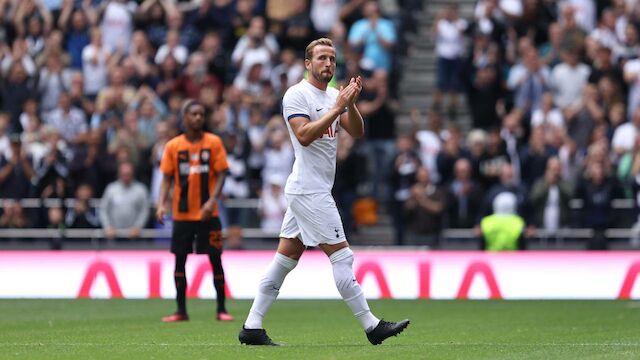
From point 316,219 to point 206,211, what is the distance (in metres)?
4.55

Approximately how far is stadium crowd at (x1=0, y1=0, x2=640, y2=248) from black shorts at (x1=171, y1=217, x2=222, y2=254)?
25.2ft

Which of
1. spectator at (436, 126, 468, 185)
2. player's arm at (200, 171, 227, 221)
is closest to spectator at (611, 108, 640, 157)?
spectator at (436, 126, 468, 185)

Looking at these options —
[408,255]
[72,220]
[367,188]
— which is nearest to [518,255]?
[408,255]

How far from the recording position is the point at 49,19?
2941 cm

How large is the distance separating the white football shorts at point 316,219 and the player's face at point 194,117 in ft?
15.2

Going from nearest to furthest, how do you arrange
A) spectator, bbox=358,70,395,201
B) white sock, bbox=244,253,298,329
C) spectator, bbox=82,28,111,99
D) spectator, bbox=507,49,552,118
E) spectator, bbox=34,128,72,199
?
white sock, bbox=244,253,298,329, spectator, bbox=358,70,395,201, spectator, bbox=34,128,72,199, spectator, bbox=507,49,552,118, spectator, bbox=82,28,111,99

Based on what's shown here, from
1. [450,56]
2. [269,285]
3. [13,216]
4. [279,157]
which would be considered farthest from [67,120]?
[269,285]

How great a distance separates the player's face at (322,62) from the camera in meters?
12.4

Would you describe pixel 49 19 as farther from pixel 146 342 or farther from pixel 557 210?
pixel 146 342

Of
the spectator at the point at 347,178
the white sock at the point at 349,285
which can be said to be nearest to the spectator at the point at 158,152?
the spectator at the point at 347,178

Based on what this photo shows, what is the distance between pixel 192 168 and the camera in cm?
1714

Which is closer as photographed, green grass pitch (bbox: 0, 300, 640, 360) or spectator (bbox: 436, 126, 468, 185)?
green grass pitch (bbox: 0, 300, 640, 360)

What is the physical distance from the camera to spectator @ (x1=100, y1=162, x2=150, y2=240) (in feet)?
81.9

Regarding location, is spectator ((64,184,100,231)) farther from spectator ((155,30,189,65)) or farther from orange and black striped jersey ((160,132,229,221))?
orange and black striped jersey ((160,132,229,221))
